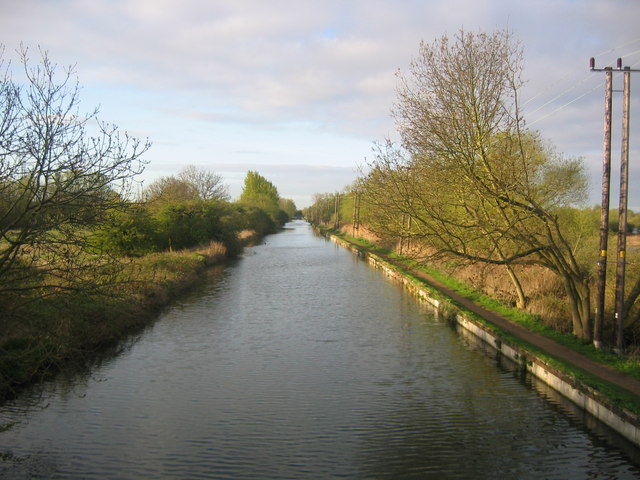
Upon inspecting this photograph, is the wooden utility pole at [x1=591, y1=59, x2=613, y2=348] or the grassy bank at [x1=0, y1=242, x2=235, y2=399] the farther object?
the wooden utility pole at [x1=591, y1=59, x2=613, y2=348]

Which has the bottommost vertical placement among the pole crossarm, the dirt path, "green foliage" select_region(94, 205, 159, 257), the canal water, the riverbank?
the canal water

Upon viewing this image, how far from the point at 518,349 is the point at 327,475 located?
6.53 m

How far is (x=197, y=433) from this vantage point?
338 inches

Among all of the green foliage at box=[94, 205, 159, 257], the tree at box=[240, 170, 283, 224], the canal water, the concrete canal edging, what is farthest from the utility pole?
the tree at box=[240, 170, 283, 224]

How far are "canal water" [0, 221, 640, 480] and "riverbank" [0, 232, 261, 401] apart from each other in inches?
24.8

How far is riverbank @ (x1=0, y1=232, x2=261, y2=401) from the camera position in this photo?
777cm

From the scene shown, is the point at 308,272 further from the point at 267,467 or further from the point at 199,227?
the point at 267,467

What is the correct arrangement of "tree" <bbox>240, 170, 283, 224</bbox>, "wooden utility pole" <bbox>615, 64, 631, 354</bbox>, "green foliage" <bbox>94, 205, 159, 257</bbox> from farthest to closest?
"tree" <bbox>240, 170, 283, 224</bbox>, "green foliage" <bbox>94, 205, 159, 257</bbox>, "wooden utility pole" <bbox>615, 64, 631, 354</bbox>

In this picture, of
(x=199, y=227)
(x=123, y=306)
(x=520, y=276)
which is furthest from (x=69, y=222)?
(x=199, y=227)

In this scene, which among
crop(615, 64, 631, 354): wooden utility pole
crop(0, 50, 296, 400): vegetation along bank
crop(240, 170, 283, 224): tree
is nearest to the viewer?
crop(0, 50, 296, 400): vegetation along bank

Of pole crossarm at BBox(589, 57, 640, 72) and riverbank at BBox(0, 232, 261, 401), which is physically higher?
pole crossarm at BBox(589, 57, 640, 72)

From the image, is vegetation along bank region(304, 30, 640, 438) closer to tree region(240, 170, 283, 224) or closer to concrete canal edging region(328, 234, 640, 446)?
concrete canal edging region(328, 234, 640, 446)

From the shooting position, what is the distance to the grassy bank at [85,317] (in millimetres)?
7672

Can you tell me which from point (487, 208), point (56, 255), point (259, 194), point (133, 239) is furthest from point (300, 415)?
point (259, 194)
